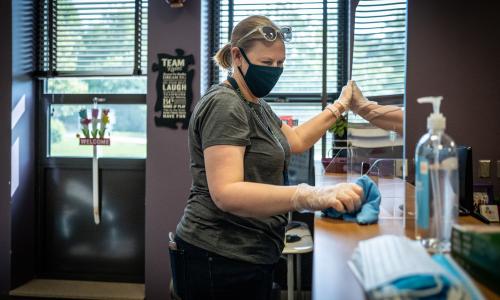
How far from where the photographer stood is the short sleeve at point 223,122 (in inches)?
46.8

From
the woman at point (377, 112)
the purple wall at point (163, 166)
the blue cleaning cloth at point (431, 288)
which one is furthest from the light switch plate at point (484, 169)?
the purple wall at point (163, 166)

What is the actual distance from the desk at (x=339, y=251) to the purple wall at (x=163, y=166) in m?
1.78

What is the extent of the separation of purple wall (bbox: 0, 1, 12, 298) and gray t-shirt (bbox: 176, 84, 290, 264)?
2.31 m

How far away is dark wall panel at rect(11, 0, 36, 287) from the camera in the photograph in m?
3.20

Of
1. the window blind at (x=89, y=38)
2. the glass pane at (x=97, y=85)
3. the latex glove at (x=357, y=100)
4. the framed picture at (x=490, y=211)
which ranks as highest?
the window blind at (x=89, y=38)

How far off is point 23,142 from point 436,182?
314 centimetres

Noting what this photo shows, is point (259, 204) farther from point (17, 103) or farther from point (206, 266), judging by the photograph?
point (17, 103)

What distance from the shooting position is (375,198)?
4.08ft

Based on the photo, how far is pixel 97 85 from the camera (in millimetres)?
3424

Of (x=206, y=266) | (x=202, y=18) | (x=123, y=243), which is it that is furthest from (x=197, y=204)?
(x=123, y=243)

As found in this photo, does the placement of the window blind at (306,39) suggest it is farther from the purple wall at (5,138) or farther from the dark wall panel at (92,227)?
the purple wall at (5,138)

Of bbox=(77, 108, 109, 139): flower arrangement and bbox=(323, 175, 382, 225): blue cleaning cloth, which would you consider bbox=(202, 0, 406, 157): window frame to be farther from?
bbox=(323, 175, 382, 225): blue cleaning cloth

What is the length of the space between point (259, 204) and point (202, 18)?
7.22 ft

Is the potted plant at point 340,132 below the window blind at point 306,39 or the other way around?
below
